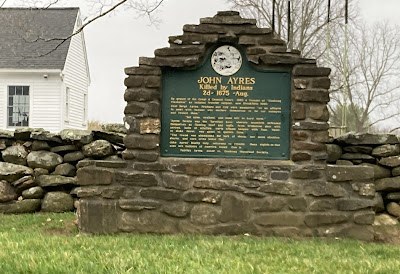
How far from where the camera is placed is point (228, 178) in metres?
5.85

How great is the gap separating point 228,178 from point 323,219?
1.31 meters

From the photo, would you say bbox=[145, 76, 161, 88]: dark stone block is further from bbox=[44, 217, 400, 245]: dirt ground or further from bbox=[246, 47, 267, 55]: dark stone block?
bbox=[44, 217, 400, 245]: dirt ground

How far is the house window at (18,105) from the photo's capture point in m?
20.1

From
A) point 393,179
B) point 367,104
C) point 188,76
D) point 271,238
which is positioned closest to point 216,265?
point 271,238

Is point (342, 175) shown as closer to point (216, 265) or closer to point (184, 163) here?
point (184, 163)

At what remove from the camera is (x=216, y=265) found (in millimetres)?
4082

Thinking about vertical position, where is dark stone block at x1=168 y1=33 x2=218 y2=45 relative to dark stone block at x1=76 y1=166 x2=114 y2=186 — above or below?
above

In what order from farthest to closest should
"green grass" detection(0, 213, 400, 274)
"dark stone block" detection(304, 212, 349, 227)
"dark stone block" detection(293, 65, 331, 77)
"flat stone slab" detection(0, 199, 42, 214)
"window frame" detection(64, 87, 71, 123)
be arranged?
"window frame" detection(64, 87, 71, 123), "flat stone slab" detection(0, 199, 42, 214), "dark stone block" detection(293, 65, 331, 77), "dark stone block" detection(304, 212, 349, 227), "green grass" detection(0, 213, 400, 274)

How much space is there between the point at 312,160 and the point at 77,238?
3066mm

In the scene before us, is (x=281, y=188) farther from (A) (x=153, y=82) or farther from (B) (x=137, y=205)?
(A) (x=153, y=82)

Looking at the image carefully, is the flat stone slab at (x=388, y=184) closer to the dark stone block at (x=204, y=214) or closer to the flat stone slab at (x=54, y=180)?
the dark stone block at (x=204, y=214)

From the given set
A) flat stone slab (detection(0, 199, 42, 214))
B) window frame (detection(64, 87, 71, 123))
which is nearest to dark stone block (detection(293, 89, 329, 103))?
flat stone slab (detection(0, 199, 42, 214))

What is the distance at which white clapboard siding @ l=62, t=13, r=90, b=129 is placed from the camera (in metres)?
21.4

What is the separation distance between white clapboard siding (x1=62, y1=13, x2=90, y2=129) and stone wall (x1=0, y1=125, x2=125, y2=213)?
1256cm
